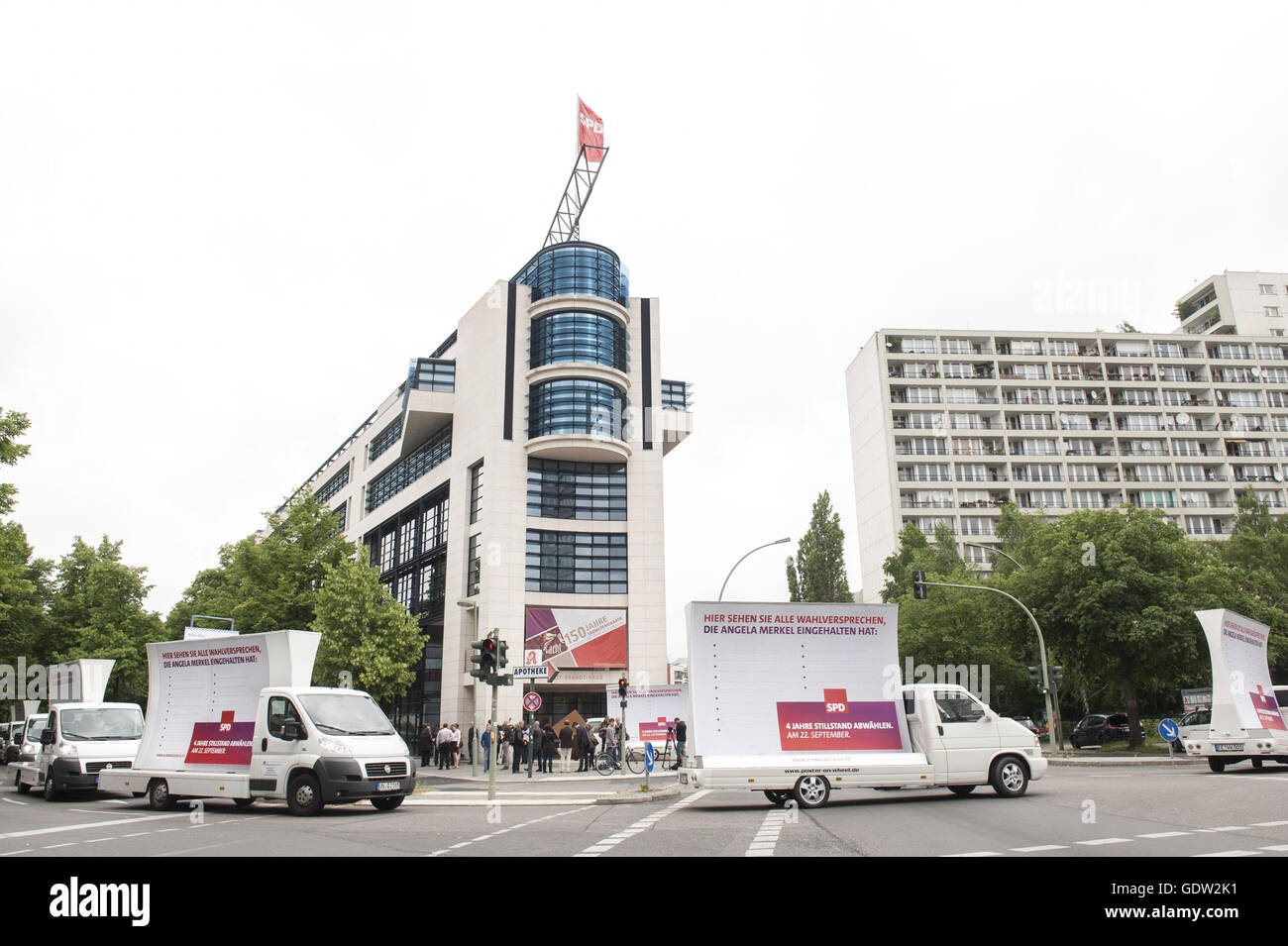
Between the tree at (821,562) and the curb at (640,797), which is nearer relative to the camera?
the curb at (640,797)

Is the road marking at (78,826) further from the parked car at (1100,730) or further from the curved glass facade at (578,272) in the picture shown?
the parked car at (1100,730)

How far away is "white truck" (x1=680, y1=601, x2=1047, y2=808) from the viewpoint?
13938mm

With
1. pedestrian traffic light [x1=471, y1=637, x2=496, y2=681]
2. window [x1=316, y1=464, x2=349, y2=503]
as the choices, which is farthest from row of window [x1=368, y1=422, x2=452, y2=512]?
pedestrian traffic light [x1=471, y1=637, x2=496, y2=681]

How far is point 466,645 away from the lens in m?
45.0

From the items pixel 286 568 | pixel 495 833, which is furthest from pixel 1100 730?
pixel 286 568

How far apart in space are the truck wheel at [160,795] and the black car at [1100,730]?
3675 centimetres

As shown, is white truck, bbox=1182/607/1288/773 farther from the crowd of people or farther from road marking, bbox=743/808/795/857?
the crowd of people

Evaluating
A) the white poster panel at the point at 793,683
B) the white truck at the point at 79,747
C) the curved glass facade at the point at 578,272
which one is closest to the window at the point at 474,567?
the curved glass facade at the point at 578,272

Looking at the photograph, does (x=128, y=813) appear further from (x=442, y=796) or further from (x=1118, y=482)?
(x=1118, y=482)

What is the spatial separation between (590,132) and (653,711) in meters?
35.8

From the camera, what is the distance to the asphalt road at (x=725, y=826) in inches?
356

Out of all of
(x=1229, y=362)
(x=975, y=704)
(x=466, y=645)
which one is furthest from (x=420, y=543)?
(x=1229, y=362)

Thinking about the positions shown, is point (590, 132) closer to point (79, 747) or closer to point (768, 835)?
point (79, 747)
